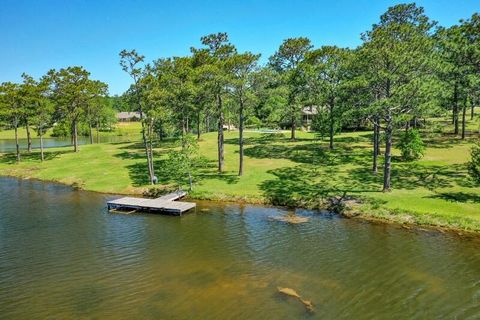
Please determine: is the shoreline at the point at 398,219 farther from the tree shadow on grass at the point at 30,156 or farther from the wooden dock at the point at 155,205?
the tree shadow on grass at the point at 30,156

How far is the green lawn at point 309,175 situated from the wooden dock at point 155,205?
455 centimetres

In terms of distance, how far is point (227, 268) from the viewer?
27547 millimetres

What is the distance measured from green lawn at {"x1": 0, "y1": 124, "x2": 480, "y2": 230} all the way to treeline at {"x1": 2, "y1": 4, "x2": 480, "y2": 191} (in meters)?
2.82

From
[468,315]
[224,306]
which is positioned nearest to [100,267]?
[224,306]

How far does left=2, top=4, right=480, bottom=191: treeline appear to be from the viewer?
→ 40844 millimetres

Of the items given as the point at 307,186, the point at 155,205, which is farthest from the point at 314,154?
the point at 155,205

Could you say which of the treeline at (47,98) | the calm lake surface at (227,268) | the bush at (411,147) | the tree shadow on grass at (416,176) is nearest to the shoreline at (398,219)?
the calm lake surface at (227,268)

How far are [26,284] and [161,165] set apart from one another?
38573mm

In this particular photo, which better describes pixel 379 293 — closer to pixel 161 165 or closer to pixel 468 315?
pixel 468 315

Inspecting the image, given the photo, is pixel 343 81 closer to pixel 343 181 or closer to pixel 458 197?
pixel 343 181

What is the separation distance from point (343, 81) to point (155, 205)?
89.5 ft

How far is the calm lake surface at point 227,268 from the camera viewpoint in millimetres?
21875

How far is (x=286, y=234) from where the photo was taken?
3438cm

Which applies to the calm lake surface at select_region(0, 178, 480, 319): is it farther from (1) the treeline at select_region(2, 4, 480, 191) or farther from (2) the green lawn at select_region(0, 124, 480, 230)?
(1) the treeline at select_region(2, 4, 480, 191)
